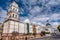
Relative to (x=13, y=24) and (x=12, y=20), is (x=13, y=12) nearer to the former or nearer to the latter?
(x=12, y=20)

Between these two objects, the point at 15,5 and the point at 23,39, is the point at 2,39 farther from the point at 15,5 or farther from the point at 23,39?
the point at 15,5

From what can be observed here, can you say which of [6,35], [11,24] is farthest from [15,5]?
[6,35]

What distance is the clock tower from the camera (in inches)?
1592

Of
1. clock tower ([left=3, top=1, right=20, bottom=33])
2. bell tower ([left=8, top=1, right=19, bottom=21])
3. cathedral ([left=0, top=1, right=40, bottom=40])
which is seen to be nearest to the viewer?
cathedral ([left=0, top=1, right=40, bottom=40])

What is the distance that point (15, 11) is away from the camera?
4312 centimetres

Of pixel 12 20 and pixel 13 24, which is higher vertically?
pixel 12 20

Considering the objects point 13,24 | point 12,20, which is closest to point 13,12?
point 12,20

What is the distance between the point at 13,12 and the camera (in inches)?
1662

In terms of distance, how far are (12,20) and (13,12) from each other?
381 centimetres

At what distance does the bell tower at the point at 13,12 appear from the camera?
41.8 metres

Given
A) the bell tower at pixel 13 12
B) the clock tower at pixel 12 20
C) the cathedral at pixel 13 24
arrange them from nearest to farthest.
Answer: the cathedral at pixel 13 24, the clock tower at pixel 12 20, the bell tower at pixel 13 12

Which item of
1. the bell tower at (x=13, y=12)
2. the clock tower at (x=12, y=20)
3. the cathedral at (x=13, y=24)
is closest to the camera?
the cathedral at (x=13, y=24)

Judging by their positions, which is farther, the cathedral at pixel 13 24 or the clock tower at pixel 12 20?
the clock tower at pixel 12 20

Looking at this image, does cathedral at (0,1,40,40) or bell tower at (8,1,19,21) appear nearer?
cathedral at (0,1,40,40)
